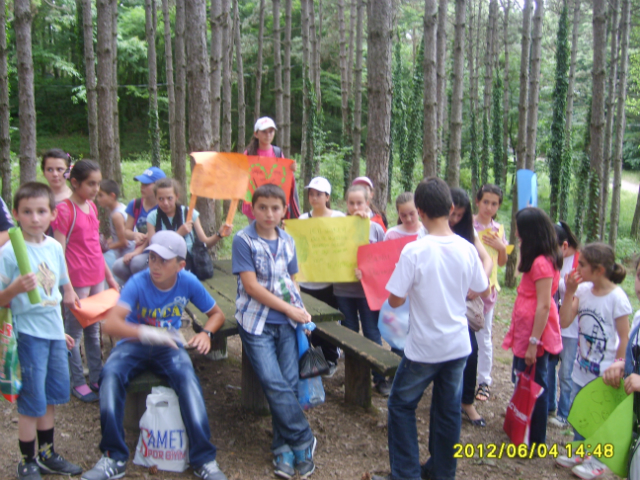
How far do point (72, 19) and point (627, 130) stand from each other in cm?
2890

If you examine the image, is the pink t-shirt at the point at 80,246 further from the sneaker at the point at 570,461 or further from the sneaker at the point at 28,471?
the sneaker at the point at 570,461

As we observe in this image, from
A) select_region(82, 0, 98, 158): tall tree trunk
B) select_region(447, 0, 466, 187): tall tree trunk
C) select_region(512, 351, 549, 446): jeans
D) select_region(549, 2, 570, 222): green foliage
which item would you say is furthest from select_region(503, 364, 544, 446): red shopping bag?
select_region(82, 0, 98, 158): tall tree trunk

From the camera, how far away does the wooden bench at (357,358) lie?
374cm

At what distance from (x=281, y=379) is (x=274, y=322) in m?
0.36

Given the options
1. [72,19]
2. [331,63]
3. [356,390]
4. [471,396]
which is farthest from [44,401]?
[331,63]

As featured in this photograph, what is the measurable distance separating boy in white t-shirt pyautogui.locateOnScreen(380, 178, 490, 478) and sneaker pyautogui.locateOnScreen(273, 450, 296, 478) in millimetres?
622

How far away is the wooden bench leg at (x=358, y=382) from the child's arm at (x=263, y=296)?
106 centimetres

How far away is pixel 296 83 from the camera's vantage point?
93.0 ft

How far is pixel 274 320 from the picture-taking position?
348cm

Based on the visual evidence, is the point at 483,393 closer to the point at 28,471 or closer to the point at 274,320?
the point at 274,320

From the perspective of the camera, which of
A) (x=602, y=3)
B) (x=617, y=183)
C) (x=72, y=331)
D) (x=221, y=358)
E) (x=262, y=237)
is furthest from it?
(x=617, y=183)

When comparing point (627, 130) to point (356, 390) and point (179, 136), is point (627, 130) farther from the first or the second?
point (356, 390)

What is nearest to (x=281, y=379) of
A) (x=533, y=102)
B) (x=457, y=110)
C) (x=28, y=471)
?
(x=28, y=471)

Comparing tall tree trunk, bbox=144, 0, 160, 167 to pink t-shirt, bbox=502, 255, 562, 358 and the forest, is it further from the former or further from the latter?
pink t-shirt, bbox=502, 255, 562, 358
